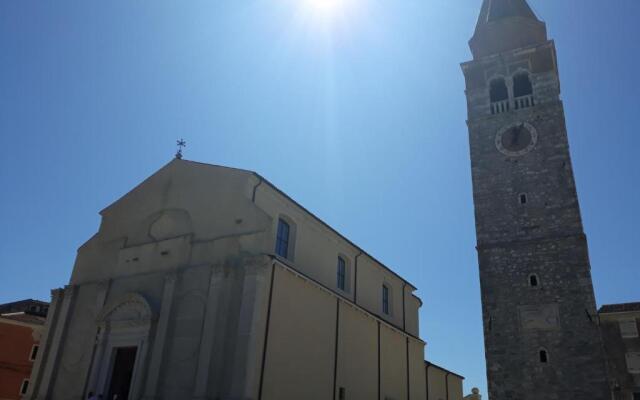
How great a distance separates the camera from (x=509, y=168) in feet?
71.1

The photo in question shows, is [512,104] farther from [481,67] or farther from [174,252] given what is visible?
[174,252]

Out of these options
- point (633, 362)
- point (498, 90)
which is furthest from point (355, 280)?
point (633, 362)

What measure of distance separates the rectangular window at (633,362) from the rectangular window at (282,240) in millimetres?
21275

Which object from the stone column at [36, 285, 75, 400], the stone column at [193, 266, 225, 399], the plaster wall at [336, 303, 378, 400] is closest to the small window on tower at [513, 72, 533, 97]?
the plaster wall at [336, 303, 378, 400]

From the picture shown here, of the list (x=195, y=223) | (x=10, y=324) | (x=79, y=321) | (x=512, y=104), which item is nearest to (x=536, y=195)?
(x=512, y=104)

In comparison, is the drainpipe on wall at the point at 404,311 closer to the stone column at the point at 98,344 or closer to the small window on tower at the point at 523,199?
the small window on tower at the point at 523,199

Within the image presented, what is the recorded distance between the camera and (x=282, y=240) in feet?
59.5

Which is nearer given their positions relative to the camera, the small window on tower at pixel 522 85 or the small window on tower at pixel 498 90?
the small window on tower at pixel 522 85

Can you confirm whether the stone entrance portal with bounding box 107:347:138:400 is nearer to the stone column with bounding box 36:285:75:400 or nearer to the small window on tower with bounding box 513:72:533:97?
the stone column with bounding box 36:285:75:400

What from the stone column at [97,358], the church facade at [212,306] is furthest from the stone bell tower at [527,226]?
the stone column at [97,358]

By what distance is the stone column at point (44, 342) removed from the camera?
18.2 m

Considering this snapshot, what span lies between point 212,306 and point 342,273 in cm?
720

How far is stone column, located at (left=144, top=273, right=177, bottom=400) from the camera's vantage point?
1553 centimetres

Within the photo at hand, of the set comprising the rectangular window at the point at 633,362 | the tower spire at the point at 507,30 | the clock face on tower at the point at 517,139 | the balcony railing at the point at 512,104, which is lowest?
the rectangular window at the point at 633,362
